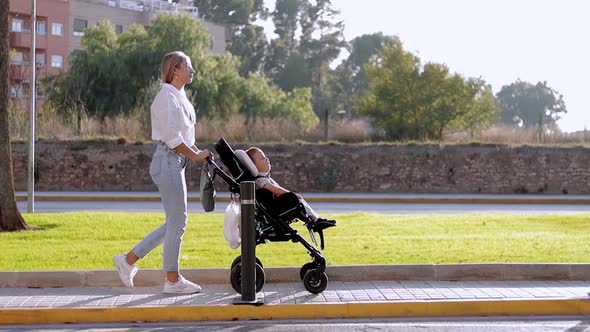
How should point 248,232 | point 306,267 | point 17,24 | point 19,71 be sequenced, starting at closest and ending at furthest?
point 248,232
point 306,267
point 19,71
point 17,24

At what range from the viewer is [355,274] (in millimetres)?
9516

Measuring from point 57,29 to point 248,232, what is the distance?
62746 mm

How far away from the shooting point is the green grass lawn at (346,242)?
1067 cm

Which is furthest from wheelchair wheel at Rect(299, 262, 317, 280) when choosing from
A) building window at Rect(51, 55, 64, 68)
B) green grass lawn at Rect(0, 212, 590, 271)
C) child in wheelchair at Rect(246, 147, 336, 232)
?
building window at Rect(51, 55, 64, 68)

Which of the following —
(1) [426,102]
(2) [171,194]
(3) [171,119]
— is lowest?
(2) [171,194]

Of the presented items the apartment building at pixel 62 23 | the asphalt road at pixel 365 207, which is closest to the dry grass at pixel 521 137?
the asphalt road at pixel 365 207

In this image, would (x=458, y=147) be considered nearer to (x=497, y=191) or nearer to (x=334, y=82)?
(x=497, y=191)

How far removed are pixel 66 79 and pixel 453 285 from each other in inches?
1404

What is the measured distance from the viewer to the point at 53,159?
104 ft

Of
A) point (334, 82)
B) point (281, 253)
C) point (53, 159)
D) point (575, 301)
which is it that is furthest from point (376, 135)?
point (334, 82)

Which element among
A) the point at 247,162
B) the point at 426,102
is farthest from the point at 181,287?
the point at 426,102

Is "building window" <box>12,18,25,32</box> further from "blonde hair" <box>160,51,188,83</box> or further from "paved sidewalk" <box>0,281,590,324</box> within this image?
"blonde hair" <box>160,51,188,83</box>

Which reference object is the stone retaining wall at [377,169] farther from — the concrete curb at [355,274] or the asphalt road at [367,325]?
the asphalt road at [367,325]

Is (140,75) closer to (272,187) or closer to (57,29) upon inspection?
(57,29)
